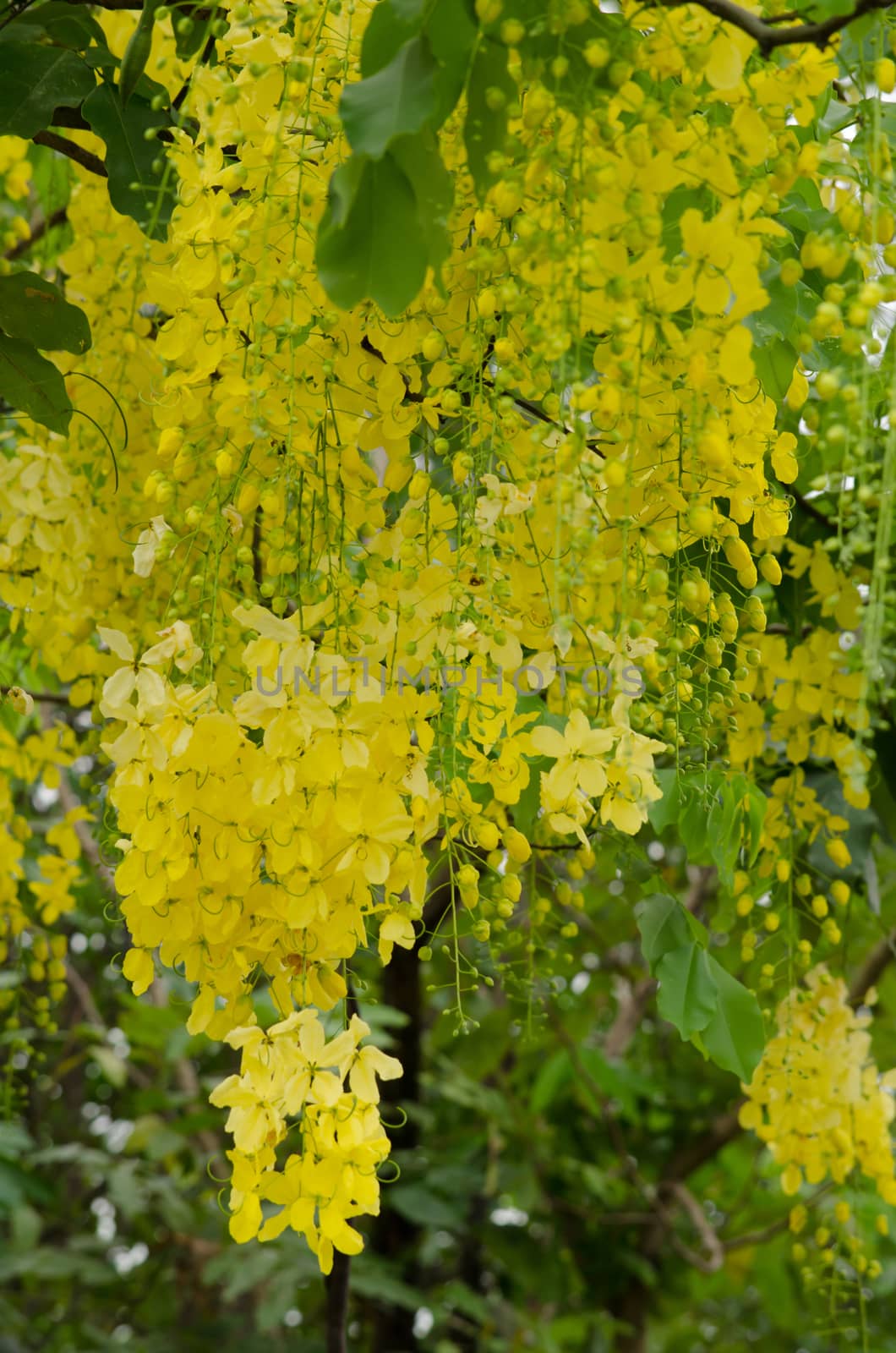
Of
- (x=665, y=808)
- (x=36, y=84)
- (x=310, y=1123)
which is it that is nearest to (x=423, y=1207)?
(x=665, y=808)

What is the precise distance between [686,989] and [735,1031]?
6cm

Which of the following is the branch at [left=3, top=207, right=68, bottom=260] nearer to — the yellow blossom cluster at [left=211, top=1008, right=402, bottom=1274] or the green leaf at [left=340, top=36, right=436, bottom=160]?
the green leaf at [left=340, top=36, right=436, bottom=160]

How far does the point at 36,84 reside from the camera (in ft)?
3.19

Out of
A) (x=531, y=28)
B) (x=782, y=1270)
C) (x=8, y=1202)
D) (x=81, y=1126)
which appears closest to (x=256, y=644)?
(x=531, y=28)

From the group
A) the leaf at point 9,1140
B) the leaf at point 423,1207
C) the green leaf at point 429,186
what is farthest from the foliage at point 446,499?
the leaf at point 9,1140

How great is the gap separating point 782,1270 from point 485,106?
6.66 ft

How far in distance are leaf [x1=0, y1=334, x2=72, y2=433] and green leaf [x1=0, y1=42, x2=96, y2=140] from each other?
149 mm

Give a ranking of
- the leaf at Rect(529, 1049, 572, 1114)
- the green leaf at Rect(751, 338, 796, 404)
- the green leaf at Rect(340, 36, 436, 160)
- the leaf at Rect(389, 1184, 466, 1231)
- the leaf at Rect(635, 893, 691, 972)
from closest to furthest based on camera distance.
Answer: the green leaf at Rect(340, 36, 436, 160)
the green leaf at Rect(751, 338, 796, 404)
the leaf at Rect(635, 893, 691, 972)
the leaf at Rect(389, 1184, 466, 1231)
the leaf at Rect(529, 1049, 572, 1114)

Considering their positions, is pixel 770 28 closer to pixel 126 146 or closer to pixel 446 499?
pixel 446 499

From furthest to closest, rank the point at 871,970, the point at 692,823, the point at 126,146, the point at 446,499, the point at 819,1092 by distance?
the point at 871,970, the point at 819,1092, the point at 692,823, the point at 126,146, the point at 446,499

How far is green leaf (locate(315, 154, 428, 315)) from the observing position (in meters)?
0.63

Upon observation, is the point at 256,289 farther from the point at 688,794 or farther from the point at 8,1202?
the point at 8,1202

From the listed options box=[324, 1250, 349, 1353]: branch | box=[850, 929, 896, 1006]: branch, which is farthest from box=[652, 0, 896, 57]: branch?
box=[850, 929, 896, 1006]: branch

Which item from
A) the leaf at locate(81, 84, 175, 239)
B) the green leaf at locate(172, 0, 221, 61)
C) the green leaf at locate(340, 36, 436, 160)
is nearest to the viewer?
the green leaf at locate(340, 36, 436, 160)
